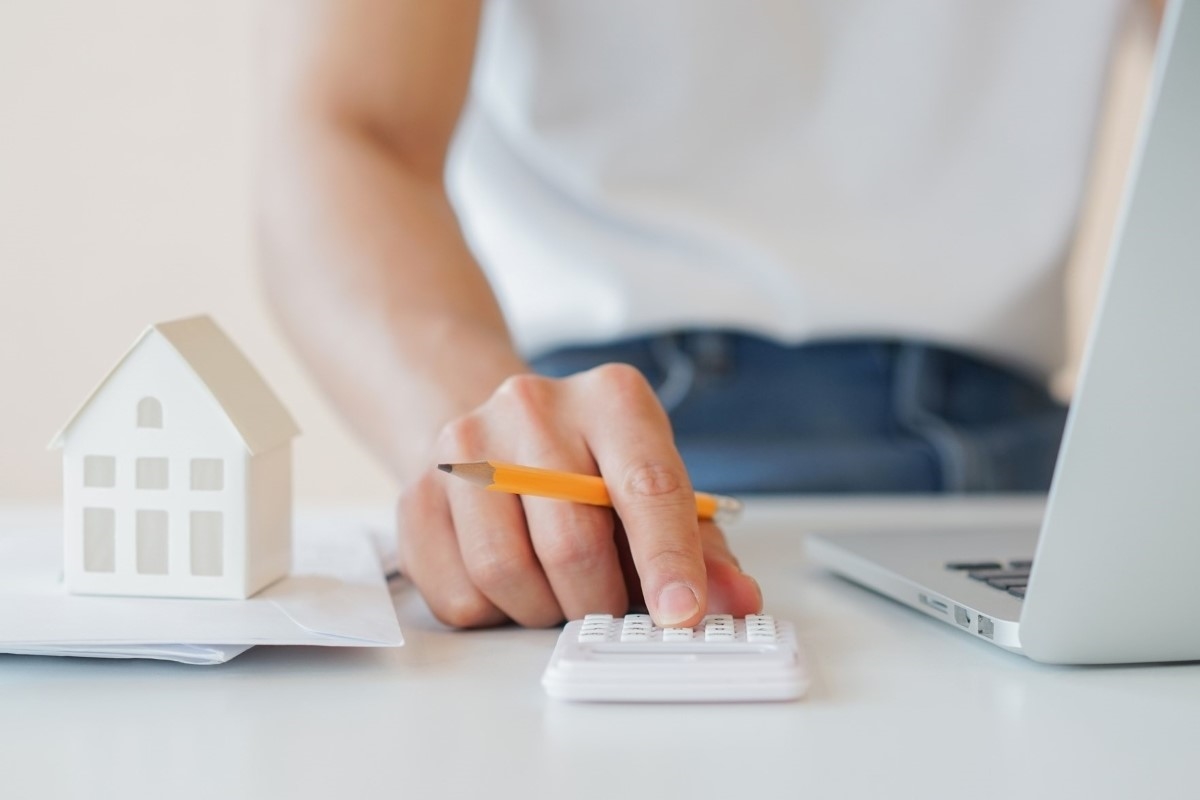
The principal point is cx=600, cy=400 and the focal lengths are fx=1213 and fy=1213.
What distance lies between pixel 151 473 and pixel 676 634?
9.5 inches

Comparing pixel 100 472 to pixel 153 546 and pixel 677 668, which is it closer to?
pixel 153 546

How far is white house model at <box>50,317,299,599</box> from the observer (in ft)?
1.71

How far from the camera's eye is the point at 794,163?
1104 millimetres

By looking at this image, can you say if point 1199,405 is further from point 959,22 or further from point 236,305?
point 236,305

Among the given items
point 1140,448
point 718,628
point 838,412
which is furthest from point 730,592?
point 838,412

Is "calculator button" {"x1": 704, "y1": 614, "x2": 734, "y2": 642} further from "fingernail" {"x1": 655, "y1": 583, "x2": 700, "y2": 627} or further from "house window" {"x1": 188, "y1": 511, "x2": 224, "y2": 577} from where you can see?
"house window" {"x1": 188, "y1": 511, "x2": 224, "y2": 577}

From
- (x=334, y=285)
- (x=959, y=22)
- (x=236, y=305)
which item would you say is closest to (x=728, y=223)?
(x=959, y=22)

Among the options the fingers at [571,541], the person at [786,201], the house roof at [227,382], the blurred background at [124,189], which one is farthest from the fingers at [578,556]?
the blurred background at [124,189]

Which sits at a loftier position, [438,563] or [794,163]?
[794,163]

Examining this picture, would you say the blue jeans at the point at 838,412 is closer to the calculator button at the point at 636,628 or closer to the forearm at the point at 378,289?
the forearm at the point at 378,289

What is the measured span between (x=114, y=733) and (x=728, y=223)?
79 centimetres

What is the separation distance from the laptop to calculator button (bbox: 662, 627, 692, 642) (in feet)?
0.41

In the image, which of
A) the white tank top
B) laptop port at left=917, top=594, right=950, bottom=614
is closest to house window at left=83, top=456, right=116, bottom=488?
laptop port at left=917, top=594, right=950, bottom=614

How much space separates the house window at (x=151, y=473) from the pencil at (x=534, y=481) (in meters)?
0.13
